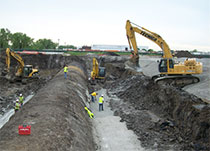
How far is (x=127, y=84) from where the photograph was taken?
1101 inches

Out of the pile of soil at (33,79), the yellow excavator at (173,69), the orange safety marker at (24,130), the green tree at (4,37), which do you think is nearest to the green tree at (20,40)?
the green tree at (4,37)

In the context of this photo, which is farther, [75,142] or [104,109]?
[104,109]

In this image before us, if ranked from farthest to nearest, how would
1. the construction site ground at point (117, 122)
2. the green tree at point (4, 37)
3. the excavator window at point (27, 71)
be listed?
the green tree at point (4, 37) → the excavator window at point (27, 71) → the construction site ground at point (117, 122)

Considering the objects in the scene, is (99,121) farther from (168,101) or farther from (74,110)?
(168,101)

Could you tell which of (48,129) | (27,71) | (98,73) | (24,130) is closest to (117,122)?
(48,129)

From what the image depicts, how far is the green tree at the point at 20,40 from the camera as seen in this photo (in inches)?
3529

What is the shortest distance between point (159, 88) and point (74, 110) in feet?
31.0

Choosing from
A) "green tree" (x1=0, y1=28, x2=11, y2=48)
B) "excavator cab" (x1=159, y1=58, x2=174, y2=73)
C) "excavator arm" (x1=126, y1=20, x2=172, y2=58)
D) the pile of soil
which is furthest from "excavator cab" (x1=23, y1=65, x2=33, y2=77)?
"green tree" (x1=0, y1=28, x2=11, y2=48)

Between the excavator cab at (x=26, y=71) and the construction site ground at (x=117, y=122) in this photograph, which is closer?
the construction site ground at (x=117, y=122)

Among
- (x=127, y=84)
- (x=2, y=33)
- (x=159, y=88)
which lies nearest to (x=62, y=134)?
(x=159, y=88)

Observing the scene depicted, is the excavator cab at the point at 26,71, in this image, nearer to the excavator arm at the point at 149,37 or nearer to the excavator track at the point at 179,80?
the excavator arm at the point at 149,37

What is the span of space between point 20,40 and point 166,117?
86.5 metres

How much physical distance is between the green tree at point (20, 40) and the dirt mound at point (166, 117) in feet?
257

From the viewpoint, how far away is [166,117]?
16.3 metres
